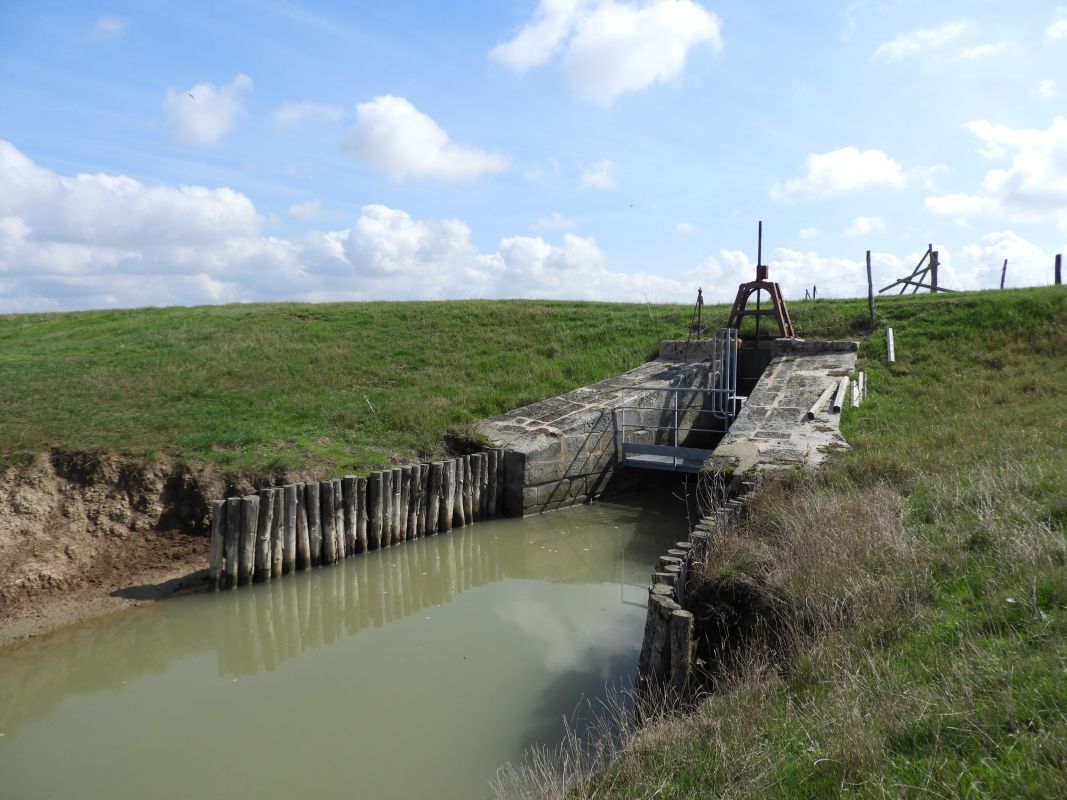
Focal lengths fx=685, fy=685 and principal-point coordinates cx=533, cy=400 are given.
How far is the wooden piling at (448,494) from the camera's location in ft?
38.0

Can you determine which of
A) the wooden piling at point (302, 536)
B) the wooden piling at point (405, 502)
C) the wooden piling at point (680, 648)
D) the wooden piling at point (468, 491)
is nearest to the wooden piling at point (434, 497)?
the wooden piling at point (405, 502)

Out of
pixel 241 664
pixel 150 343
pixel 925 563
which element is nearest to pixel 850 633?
pixel 925 563

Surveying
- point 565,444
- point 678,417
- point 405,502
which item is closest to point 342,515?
point 405,502

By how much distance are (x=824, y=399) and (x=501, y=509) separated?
643cm

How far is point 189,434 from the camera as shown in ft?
38.6

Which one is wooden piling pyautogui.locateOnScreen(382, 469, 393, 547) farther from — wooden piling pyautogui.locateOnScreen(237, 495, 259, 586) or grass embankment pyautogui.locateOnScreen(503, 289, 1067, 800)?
grass embankment pyautogui.locateOnScreen(503, 289, 1067, 800)

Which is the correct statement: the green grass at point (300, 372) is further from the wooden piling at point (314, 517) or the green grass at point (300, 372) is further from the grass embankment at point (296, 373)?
the wooden piling at point (314, 517)

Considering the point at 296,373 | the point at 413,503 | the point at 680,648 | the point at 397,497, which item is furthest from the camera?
the point at 296,373

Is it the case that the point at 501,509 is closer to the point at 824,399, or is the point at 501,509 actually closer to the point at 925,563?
the point at 824,399

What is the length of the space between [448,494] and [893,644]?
816cm

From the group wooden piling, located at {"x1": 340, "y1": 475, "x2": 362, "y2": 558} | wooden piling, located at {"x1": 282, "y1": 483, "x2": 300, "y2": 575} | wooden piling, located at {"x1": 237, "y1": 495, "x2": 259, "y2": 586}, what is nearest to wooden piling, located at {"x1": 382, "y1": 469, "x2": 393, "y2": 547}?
wooden piling, located at {"x1": 340, "y1": 475, "x2": 362, "y2": 558}

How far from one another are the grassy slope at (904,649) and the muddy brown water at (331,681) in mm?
1996

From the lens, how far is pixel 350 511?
1022 centimetres

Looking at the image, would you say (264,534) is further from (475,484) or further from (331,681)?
(475,484)
